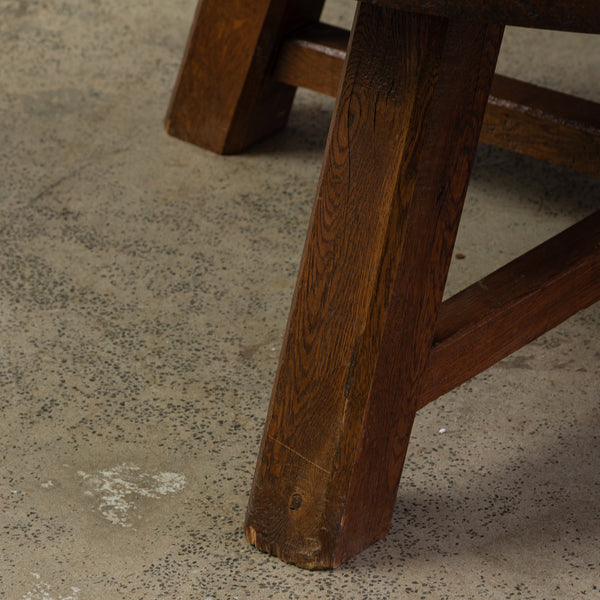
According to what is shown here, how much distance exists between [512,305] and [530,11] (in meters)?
0.56

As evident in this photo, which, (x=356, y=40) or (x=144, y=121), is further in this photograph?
(x=144, y=121)

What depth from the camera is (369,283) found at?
138cm

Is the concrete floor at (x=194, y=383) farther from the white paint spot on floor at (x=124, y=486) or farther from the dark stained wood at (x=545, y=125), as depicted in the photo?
the dark stained wood at (x=545, y=125)

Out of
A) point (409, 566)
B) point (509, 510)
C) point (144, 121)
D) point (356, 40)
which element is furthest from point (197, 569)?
point (144, 121)

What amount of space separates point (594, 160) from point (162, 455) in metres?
1.20

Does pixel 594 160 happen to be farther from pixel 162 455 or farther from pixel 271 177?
pixel 162 455

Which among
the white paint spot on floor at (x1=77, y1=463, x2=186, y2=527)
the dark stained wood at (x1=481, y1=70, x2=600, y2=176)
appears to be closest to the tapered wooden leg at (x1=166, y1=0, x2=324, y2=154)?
the dark stained wood at (x1=481, y1=70, x2=600, y2=176)

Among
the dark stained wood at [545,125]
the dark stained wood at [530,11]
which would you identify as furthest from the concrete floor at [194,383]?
the dark stained wood at [530,11]

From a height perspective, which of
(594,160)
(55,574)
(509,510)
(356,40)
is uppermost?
(356,40)

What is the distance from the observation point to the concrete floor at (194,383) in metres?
1.51

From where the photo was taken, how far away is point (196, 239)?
90.8 inches

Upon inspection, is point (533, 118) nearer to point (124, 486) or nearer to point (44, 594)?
point (124, 486)

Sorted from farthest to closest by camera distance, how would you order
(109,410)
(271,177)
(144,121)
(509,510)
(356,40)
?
(144,121) → (271,177) → (109,410) → (509,510) → (356,40)

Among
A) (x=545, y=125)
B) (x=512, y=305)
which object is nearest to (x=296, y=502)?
(x=512, y=305)
